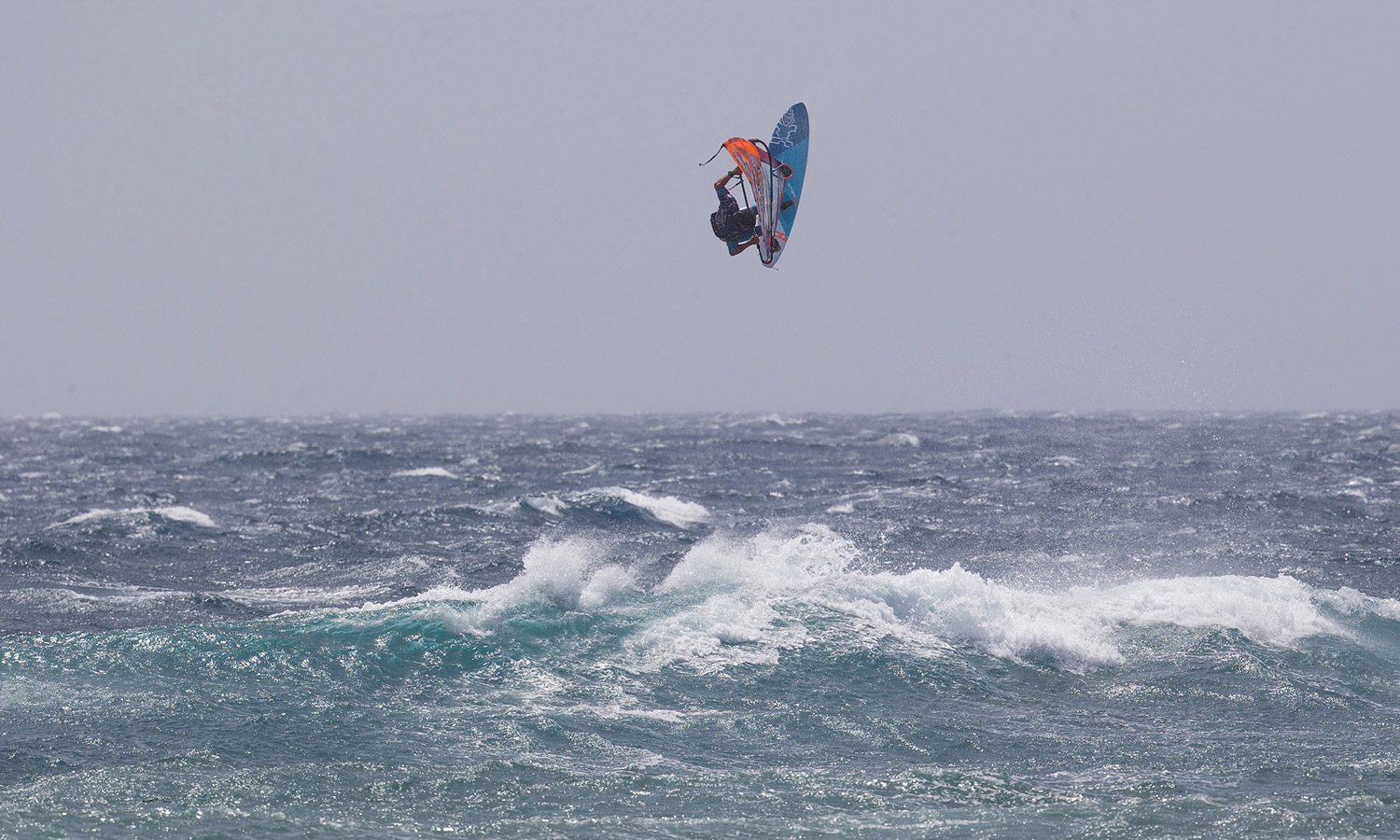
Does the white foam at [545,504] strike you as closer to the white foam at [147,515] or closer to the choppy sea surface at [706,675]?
the choppy sea surface at [706,675]

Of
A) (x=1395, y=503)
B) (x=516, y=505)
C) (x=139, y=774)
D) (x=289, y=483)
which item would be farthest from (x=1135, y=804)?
(x=289, y=483)

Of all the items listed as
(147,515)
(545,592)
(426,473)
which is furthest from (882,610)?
(426,473)

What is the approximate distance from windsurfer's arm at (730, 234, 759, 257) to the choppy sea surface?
5471mm

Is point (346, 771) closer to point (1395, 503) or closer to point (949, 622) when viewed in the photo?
point (949, 622)

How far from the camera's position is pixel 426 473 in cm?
4409

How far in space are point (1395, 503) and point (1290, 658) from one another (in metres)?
20.0

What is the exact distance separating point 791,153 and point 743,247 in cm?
247

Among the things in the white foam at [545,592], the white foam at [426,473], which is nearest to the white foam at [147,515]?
the white foam at [426,473]

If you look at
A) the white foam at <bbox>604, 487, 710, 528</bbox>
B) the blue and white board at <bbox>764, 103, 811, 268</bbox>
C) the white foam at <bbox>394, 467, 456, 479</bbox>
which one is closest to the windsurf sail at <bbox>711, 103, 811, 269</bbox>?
the blue and white board at <bbox>764, 103, 811, 268</bbox>

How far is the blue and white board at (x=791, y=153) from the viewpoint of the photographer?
1636cm

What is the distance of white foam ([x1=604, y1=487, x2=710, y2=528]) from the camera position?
2886cm

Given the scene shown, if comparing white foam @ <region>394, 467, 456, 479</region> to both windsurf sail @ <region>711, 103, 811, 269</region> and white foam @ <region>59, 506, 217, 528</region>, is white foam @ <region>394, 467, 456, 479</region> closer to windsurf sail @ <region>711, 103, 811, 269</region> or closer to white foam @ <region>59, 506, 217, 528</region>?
white foam @ <region>59, 506, 217, 528</region>

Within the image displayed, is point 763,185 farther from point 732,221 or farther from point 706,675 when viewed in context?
point 706,675

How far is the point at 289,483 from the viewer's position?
132 ft
